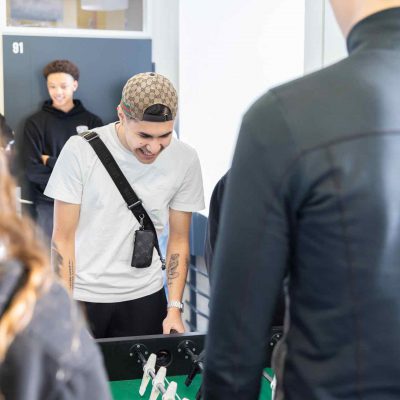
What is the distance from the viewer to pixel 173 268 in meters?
2.86

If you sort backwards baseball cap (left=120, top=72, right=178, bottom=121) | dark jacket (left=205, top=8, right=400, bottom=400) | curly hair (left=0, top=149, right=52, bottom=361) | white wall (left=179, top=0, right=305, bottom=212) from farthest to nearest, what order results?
white wall (left=179, top=0, right=305, bottom=212)
backwards baseball cap (left=120, top=72, right=178, bottom=121)
dark jacket (left=205, top=8, right=400, bottom=400)
curly hair (left=0, top=149, right=52, bottom=361)

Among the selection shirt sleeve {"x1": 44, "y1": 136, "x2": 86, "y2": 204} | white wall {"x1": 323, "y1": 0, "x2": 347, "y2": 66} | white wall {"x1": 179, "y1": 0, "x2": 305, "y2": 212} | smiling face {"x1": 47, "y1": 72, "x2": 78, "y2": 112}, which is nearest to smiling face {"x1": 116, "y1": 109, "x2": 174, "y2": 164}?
shirt sleeve {"x1": 44, "y1": 136, "x2": 86, "y2": 204}

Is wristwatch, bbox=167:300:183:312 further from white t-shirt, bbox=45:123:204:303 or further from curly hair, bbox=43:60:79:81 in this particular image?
curly hair, bbox=43:60:79:81

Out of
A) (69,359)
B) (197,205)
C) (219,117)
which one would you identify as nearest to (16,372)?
(69,359)

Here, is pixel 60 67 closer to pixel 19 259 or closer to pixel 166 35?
pixel 166 35

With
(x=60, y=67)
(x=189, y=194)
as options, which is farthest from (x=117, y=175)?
(x=60, y=67)

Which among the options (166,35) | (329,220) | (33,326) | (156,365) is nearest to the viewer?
(33,326)

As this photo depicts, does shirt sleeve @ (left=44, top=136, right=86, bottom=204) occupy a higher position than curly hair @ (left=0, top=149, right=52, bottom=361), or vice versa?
curly hair @ (left=0, top=149, right=52, bottom=361)

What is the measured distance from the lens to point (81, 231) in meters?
2.71

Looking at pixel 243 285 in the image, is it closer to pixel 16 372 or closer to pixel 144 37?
pixel 16 372

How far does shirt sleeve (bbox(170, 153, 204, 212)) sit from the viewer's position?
285 cm

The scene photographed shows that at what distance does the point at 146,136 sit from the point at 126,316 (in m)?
0.67

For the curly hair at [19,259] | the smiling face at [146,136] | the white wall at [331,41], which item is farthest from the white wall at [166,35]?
the curly hair at [19,259]

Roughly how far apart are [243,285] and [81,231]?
159 centimetres
